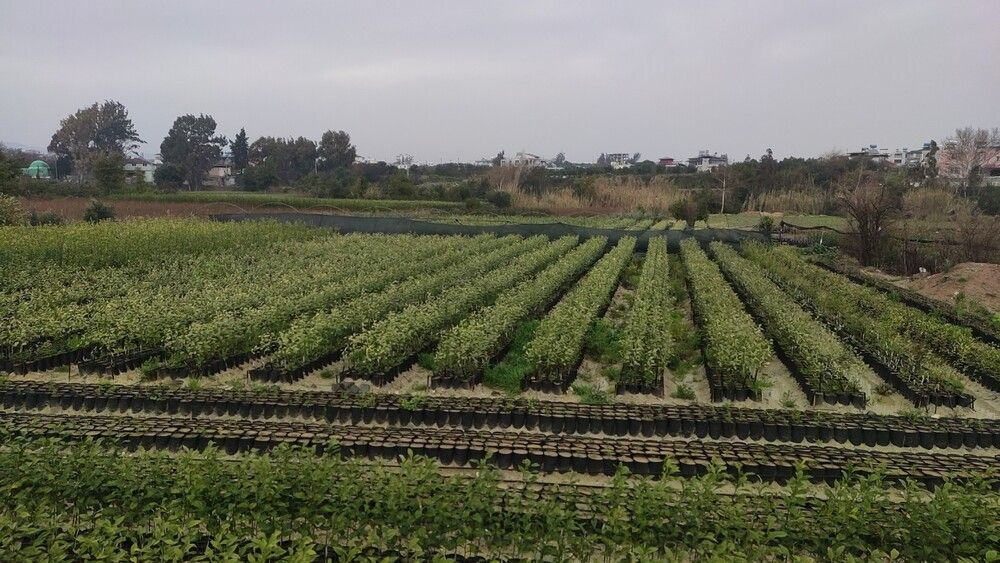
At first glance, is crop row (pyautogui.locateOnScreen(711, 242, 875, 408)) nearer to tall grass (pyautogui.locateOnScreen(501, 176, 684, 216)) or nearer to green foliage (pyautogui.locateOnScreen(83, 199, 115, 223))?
green foliage (pyautogui.locateOnScreen(83, 199, 115, 223))

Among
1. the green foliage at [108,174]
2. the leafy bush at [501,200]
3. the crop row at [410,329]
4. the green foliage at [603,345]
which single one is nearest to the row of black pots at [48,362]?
the crop row at [410,329]

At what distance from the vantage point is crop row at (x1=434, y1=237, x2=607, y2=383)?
9.06 meters

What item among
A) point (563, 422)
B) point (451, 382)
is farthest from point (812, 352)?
point (451, 382)

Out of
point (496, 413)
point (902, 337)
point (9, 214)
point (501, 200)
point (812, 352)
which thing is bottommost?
point (496, 413)

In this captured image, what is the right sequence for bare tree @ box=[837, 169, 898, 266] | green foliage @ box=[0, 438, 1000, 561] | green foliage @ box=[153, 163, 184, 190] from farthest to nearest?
green foliage @ box=[153, 163, 184, 190]
bare tree @ box=[837, 169, 898, 266]
green foliage @ box=[0, 438, 1000, 561]

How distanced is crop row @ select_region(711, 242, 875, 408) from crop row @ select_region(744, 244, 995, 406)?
39cm

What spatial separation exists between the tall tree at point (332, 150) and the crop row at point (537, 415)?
232 ft

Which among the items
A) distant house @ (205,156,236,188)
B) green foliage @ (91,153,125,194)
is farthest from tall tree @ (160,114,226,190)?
green foliage @ (91,153,125,194)

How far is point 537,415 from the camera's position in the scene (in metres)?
7.47

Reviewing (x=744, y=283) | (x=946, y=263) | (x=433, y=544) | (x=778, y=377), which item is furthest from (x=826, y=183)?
(x=433, y=544)

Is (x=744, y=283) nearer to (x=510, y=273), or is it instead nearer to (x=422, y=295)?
(x=510, y=273)

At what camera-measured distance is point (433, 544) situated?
13.1 ft

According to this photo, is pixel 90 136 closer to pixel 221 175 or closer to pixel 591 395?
pixel 221 175

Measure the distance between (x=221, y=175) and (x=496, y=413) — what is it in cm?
8395
